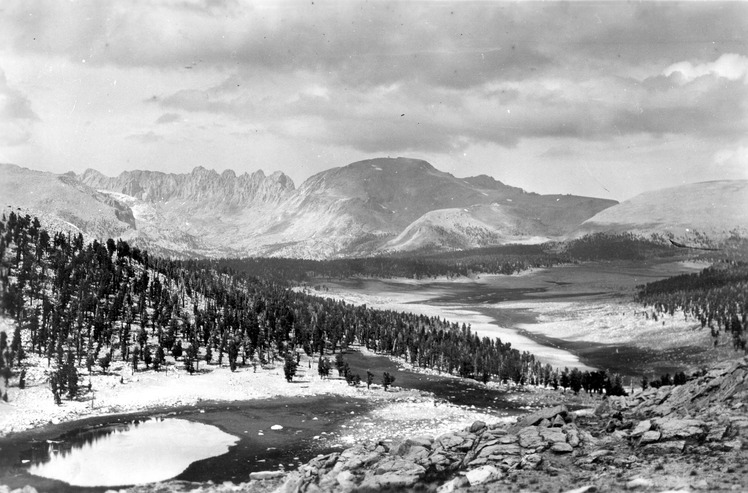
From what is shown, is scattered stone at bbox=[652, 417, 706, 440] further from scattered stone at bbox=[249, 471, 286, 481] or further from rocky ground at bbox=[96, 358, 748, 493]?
scattered stone at bbox=[249, 471, 286, 481]

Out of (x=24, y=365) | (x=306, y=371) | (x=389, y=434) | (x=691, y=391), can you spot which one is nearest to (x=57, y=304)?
(x=24, y=365)

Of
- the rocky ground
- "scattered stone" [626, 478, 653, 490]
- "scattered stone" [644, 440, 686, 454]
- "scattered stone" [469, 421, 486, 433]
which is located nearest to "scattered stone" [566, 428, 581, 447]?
the rocky ground

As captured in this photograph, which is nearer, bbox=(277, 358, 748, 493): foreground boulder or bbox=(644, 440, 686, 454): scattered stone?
Answer: bbox=(277, 358, 748, 493): foreground boulder

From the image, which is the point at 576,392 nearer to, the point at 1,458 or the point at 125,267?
the point at 1,458

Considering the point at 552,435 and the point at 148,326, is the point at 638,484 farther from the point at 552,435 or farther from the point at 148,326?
the point at 148,326

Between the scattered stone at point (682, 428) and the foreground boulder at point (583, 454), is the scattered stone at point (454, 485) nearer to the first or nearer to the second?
the foreground boulder at point (583, 454)

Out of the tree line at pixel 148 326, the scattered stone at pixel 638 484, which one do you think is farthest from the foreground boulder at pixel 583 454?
the tree line at pixel 148 326

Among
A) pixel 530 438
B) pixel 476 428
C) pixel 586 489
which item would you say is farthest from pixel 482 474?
pixel 476 428
